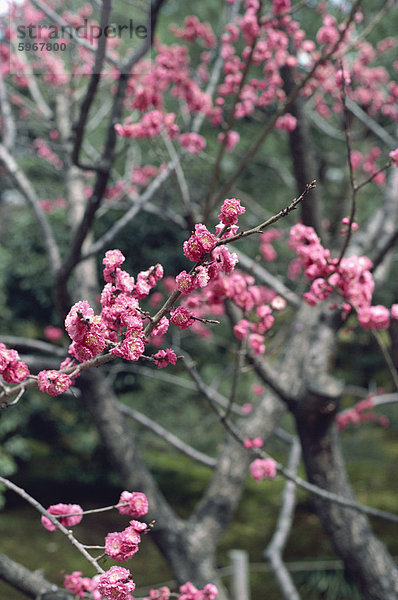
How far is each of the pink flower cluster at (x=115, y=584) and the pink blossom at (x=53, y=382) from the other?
0.32 meters

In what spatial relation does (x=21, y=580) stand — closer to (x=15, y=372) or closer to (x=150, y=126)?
(x=15, y=372)

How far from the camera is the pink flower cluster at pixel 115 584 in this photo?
90 cm

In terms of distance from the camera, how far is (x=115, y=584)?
0.90m

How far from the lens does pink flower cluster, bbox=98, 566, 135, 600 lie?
2.95 feet

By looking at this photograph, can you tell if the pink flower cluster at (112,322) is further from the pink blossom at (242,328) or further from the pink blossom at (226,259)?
the pink blossom at (242,328)

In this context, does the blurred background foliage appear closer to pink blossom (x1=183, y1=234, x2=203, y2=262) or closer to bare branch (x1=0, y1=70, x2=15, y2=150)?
bare branch (x1=0, y1=70, x2=15, y2=150)

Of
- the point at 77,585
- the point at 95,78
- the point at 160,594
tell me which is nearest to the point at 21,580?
the point at 77,585

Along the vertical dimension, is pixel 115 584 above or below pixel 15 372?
below

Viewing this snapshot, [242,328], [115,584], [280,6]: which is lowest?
[115,584]

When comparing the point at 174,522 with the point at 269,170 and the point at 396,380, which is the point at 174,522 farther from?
the point at 269,170

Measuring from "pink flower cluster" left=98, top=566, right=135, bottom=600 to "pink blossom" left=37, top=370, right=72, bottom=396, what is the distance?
0.32 m

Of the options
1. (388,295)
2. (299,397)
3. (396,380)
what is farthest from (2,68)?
(388,295)

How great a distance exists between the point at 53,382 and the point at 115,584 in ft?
1.17

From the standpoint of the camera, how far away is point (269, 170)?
778 centimetres
